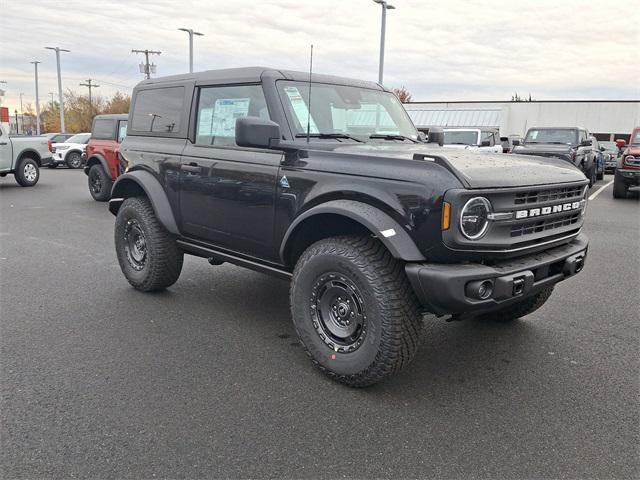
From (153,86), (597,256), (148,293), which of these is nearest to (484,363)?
(148,293)

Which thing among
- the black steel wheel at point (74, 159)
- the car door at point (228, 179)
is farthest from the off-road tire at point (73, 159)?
the car door at point (228, 179)

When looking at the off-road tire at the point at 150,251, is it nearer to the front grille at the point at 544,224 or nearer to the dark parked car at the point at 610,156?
the front grille at the point at 544,224

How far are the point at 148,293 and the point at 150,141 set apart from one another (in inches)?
57.6

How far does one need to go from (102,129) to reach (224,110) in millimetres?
9285

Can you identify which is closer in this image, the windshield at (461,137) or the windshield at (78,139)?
the windshield at (461,137)

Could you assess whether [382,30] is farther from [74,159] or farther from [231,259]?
[231,259]

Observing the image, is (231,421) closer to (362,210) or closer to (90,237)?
(362,210)

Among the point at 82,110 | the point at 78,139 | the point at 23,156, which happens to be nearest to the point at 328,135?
the point at 23,156

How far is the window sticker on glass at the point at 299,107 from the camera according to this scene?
3971mm

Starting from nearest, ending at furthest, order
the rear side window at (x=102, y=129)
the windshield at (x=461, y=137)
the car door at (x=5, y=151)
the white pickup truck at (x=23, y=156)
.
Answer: the rear side window at (x=102, y=129)
the car door at (x=5, y=151)
the white pickup truck at (x=23, y=156)
the windshield at (x=461, y=137)

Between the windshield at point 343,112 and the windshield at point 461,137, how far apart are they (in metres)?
11.6

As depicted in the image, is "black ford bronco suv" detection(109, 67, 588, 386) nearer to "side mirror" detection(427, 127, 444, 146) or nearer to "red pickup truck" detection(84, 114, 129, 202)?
"side mirror" detection(427, 127, 444, 146)

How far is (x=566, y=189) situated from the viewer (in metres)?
3.62

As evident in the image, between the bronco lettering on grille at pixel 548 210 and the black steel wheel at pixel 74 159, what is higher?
the bronco lettering on grille at pixel 548 210
